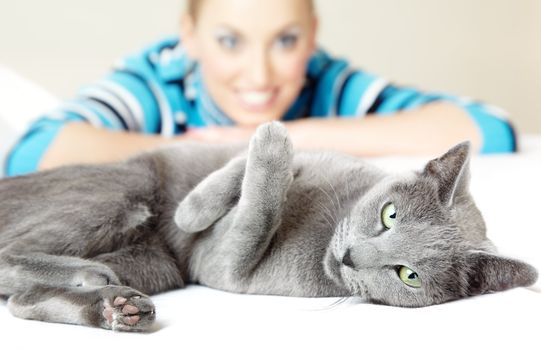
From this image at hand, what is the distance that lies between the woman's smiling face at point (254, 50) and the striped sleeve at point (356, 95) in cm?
29

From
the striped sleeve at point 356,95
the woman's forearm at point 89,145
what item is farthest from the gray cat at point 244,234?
the striped sleeve at point 356,95

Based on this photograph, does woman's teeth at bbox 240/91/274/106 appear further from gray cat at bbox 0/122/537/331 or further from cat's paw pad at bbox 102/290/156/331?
cat's paw pad at bbox 102/290/156/331

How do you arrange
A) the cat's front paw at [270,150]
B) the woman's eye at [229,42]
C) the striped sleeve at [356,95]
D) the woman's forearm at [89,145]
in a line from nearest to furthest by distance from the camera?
the cat's front paw at [270,150], the woman's forearm at [89,145], the woman's eye at [229,42], the striped sleeve at [356,95]

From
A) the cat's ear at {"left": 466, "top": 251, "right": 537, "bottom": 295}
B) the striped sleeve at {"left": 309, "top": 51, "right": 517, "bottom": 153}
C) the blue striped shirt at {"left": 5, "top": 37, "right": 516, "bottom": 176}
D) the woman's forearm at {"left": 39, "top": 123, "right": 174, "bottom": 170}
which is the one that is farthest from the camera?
the striped sleeve at {"left": 309, "top": 51, "right": 517, "bottom": 153}

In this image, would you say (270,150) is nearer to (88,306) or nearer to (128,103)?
(88,306)

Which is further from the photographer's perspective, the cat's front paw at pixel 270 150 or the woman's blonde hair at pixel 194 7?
the woman's blonde hair at pixel 194 7

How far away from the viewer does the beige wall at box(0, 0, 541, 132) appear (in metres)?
2.82

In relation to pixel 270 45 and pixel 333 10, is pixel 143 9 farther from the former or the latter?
pixel 270 45

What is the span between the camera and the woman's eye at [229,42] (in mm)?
1876

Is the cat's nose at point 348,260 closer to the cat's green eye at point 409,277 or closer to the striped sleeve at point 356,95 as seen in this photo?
the cat's green eye at point 409,277

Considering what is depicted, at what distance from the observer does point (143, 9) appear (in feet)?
9.59

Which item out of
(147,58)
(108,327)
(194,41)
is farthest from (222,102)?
(108,327)

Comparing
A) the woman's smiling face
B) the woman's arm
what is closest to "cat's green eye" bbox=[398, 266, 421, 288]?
the woman's arm

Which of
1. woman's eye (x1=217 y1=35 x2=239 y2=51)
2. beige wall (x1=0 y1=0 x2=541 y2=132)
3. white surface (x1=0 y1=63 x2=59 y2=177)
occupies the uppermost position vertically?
woman's eye (x1=217 y1=35 x2=239 y2=51)
